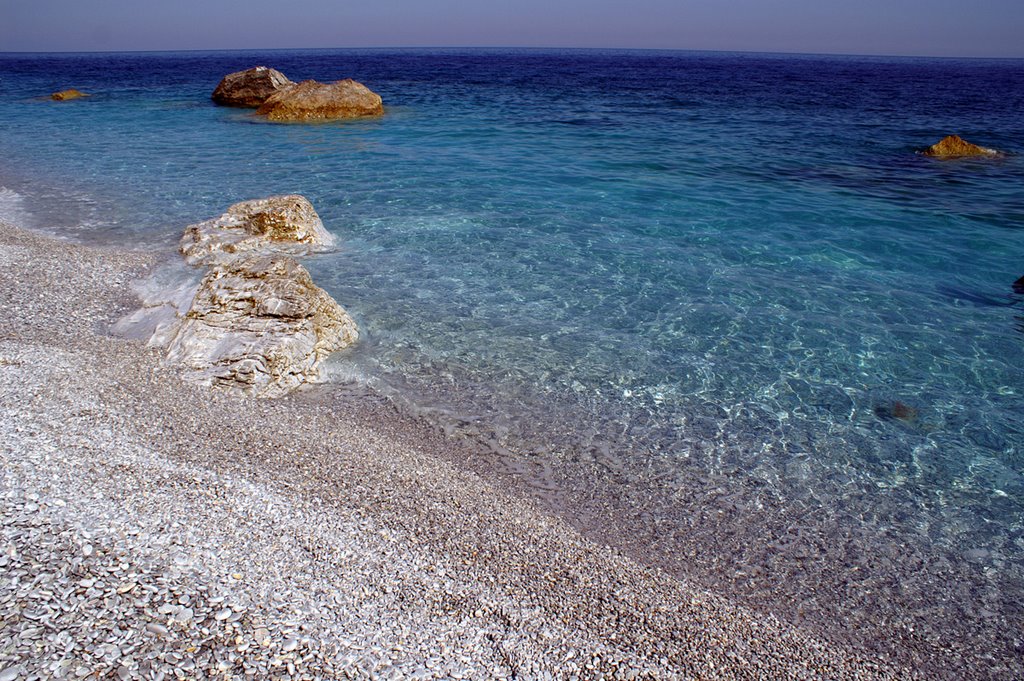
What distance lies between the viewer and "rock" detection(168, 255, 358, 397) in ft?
32.7

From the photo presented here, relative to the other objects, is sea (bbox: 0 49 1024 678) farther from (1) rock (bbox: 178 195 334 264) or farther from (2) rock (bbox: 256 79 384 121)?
(2) rock (bbox: 256 79 384 121)

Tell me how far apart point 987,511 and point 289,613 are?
8.30m

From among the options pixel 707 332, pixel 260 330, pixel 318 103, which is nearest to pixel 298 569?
pixel 260 330

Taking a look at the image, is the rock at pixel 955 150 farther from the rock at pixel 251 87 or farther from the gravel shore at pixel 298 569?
the rock at pixel 251 87

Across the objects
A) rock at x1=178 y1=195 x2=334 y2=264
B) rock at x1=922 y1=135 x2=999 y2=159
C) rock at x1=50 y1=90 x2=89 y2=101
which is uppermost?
rock at x1=50 y1=90 x2=89 y2=101

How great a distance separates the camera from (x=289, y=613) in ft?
18.3

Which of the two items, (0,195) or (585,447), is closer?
(585,447)

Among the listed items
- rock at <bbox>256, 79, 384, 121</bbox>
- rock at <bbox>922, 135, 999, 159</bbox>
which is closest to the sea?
rock at <bbox>922, 135, 999, 159</bbox>

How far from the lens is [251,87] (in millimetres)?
43250

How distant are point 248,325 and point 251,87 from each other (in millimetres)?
39038

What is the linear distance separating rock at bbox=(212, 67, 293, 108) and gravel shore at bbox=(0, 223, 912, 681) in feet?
→ 129

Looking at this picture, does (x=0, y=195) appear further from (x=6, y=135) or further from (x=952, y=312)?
(x=952, y=312)

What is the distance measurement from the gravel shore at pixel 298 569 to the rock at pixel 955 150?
96.7ft

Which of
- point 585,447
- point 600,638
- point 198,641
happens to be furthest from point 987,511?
point 198,641
